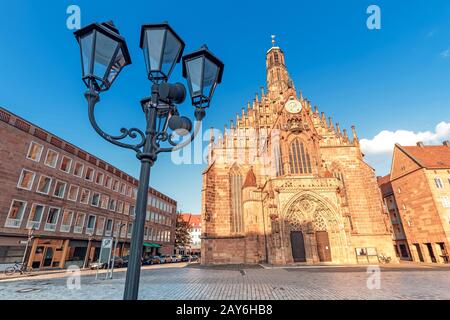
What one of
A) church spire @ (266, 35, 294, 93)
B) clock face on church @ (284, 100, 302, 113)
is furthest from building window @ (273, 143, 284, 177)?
church spire @ (266, 35, 294, 93)

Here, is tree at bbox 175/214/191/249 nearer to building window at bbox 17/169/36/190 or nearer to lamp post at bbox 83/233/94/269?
lamp post at bbox 83/233/94/269

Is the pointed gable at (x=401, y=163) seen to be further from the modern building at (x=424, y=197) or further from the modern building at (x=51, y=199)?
the modern building at (x=51, y=199)

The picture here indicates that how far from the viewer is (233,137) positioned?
29.0 meters

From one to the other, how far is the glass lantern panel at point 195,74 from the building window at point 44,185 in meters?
26.2

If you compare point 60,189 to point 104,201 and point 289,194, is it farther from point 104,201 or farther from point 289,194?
point 289,194

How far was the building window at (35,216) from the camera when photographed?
21.0 metres

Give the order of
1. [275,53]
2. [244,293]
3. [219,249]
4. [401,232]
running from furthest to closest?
[275,53] < [401,232] < [219,249] < [244,293]

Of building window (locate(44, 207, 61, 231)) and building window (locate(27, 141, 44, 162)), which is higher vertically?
building window (locate(27, 141, 44, 162))

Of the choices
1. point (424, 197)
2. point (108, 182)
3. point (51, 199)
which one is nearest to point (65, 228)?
point (51, 199)

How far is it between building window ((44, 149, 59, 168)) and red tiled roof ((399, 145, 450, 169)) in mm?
44782

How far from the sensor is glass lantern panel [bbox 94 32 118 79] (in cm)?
305

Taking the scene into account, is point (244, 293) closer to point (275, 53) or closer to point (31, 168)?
point (31, 168)
